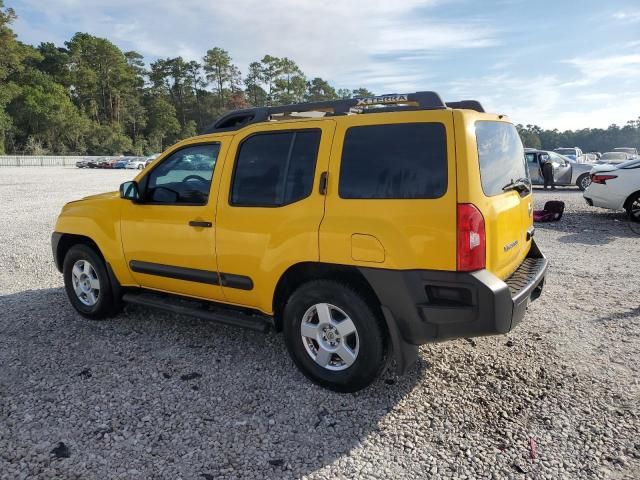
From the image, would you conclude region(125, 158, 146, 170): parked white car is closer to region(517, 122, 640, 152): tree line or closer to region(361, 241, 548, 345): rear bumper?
region(361, 241, 548, 345): rear bumper

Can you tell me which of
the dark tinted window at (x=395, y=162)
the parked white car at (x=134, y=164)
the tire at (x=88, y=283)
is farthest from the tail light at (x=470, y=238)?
the parked white car at (x=134, y=164)

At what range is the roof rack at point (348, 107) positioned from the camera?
10.7 ft

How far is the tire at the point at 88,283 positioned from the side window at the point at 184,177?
38.8 inches

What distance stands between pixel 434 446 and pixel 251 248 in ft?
6.08

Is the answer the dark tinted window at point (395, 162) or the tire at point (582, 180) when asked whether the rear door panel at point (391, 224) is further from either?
the tire at point (582, 180)

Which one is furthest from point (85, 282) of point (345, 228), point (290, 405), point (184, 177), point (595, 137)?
point (595, 137)

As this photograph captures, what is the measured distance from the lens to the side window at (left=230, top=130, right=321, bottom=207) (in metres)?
3.43

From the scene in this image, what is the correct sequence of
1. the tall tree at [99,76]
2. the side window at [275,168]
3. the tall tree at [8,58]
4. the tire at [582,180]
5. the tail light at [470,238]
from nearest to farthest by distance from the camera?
A: 1. the tail light at [470,238]
2. the side window at [275,168]
3. the tire at [582,180]
4. the tall tree at [8,58]
5. the tall tree at [99,76]

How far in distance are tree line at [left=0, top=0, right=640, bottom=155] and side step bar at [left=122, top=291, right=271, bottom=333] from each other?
216 ft

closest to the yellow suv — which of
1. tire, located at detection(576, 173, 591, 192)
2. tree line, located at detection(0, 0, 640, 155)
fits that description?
tire, located at detection(576, 173, 591, 192)

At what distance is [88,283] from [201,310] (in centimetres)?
156

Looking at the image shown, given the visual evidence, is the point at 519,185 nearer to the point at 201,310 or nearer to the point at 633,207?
the point at 201,310

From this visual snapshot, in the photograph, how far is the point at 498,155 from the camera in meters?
3.41

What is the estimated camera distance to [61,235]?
4.98 meters
